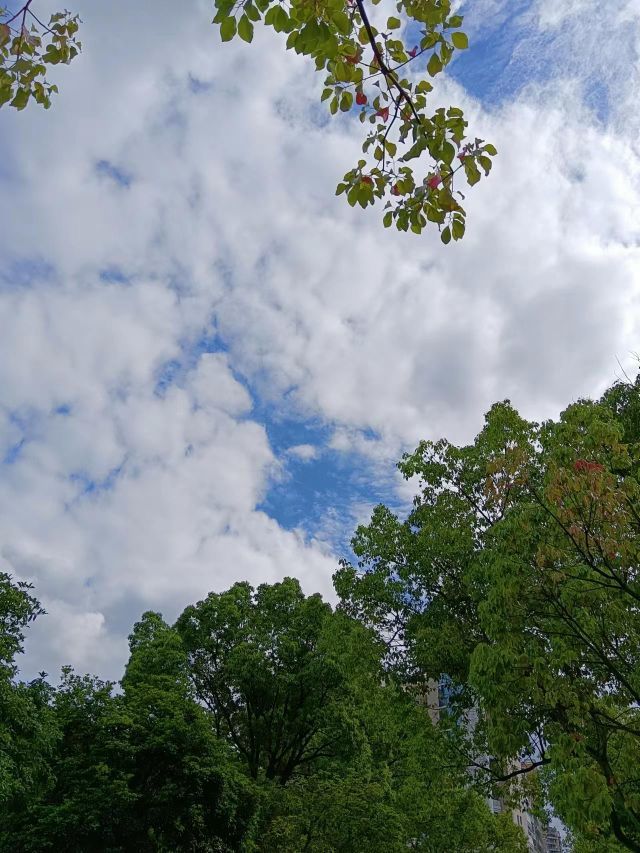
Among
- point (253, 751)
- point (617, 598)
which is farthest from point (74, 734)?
point (617, 598)

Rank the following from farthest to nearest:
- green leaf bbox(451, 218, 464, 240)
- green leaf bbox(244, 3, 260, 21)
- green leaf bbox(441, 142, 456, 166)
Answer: green leaf bbox(451, 218, 464, 240)
green leaf bbox(441, 142, 456, 166)
green leaf bbox(244, 3, 260, 21)

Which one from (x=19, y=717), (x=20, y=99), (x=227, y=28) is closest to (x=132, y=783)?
(x=19, y=717)

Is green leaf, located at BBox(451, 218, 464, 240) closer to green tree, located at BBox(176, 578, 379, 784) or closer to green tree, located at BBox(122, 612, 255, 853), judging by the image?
green tree, located at BBox(122, 612, 255, 853)

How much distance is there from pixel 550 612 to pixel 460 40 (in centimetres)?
695

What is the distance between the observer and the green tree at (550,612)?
6176 mm

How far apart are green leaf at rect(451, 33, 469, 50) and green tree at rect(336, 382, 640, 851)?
4.02 metres

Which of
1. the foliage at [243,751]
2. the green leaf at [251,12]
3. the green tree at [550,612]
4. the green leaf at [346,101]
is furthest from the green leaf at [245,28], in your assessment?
the foliage at [243,751]

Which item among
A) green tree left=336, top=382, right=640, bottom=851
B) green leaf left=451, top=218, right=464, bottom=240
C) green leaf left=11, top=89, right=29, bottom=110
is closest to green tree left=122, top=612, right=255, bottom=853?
green tree left=336, top=382, right=640, bottom=851

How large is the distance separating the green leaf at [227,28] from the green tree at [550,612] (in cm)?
464

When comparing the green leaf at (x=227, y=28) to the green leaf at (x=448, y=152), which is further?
the green leaf at (x=448, y=152)

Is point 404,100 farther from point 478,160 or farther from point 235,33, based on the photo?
point 235,33

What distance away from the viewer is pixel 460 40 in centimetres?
274

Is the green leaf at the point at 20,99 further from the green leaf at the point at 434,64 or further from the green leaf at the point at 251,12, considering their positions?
the green leaf at the point at 434,64

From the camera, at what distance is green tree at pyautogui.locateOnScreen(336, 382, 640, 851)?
6.18m
